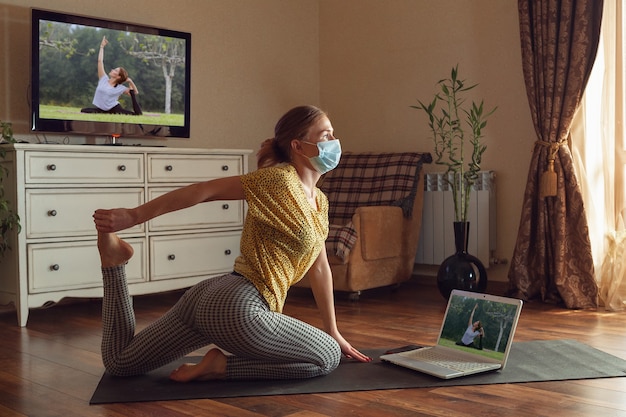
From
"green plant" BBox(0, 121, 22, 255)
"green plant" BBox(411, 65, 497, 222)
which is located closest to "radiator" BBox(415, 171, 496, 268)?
"green plant" BBox(411, 65, 497, 222)

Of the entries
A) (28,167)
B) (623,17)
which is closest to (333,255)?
(28,167)

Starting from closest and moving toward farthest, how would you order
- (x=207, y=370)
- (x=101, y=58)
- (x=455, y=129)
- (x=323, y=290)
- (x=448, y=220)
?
(x=207, y=370)
(x=323, y=290)
(x=101, y=58)
(x=455, y=129)
(x=448, y=220)

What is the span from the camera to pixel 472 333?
8.21 feet

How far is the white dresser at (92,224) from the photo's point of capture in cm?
352

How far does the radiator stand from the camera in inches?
173

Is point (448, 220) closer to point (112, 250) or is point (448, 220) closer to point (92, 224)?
point (92, 224)

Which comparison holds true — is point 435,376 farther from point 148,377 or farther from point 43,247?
point 43,247

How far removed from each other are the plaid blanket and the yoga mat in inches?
75.8

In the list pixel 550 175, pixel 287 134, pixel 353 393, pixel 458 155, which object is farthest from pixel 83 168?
pixel 550 175

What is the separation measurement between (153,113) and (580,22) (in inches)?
92.1

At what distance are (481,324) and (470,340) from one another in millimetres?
69

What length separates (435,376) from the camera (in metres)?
2.34

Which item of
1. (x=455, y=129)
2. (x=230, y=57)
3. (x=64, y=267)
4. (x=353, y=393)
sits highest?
(x=230, y=57)

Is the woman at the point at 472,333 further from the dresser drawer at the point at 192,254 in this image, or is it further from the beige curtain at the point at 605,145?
the dresser drawer at the point at 192,254
